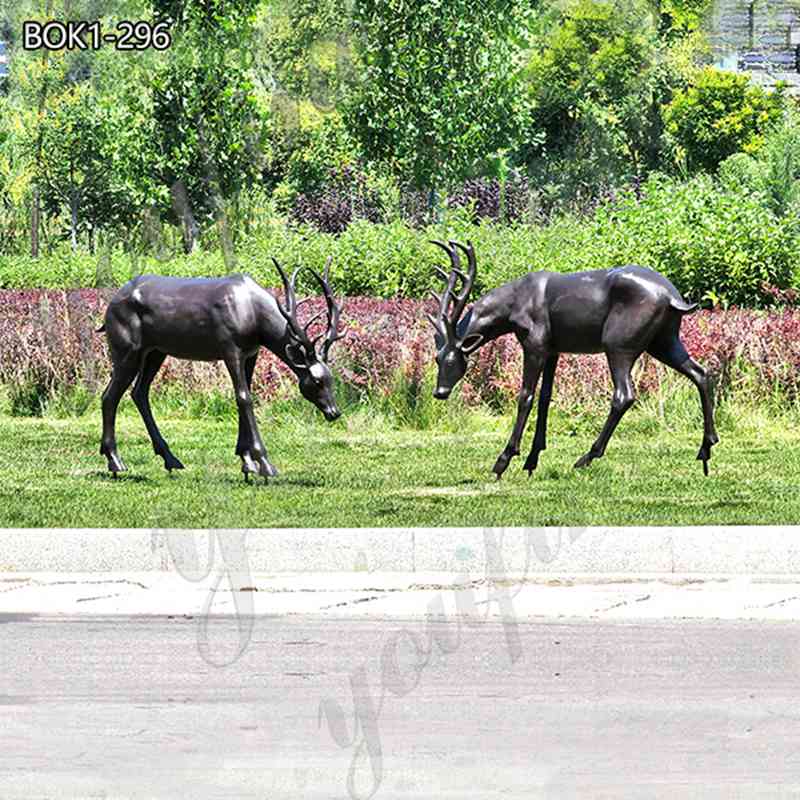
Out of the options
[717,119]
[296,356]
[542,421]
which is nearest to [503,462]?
[542,421]

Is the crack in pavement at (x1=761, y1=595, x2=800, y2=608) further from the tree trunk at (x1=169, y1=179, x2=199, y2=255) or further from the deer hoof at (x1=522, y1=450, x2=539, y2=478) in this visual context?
the tree trunk at (x1=169, y1=179, x2=199, y2=255)

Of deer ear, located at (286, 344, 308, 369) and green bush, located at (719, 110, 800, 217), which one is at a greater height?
deer ear, located at (286, 344, 308, 369)

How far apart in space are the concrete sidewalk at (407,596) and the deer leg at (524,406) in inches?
125

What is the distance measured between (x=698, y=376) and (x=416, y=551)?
3.62 meters

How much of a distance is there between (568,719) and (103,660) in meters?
2.24

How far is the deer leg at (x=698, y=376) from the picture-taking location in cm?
1309

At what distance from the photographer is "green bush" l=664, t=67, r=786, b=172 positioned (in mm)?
63469

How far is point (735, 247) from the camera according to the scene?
20.5 metres

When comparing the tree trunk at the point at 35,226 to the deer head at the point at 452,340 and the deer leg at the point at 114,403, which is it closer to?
the deer leg at the point at 114,403

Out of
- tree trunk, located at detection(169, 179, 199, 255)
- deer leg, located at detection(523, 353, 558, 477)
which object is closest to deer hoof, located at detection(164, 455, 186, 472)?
deer leg, located at detection(523, 353, 558, 477)

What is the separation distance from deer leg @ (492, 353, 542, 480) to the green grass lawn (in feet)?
0.62

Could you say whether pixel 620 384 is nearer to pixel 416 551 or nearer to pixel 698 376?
pixel 698 376

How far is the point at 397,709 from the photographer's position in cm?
674

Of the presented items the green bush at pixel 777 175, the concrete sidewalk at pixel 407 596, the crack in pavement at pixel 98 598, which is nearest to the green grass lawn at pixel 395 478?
the concrete sidewalk at pixel 407 596
